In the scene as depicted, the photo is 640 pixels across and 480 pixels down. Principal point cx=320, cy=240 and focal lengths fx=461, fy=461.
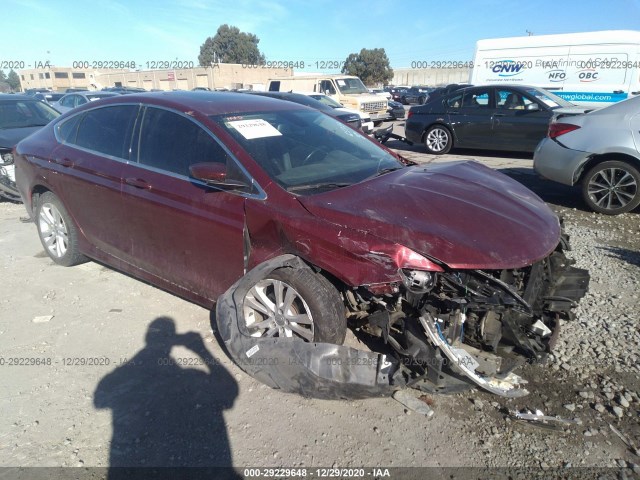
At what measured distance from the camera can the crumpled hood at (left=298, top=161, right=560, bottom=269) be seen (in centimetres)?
245

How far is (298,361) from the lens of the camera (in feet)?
8.66

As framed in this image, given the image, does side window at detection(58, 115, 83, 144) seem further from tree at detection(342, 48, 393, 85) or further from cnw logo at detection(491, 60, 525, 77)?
tree at detection(342, 48, 393, 85)

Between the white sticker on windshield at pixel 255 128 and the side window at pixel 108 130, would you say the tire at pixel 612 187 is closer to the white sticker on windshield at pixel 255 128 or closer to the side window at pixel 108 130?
the white sticker on windshield at pixel 255 128

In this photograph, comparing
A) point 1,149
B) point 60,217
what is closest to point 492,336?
point 60,217

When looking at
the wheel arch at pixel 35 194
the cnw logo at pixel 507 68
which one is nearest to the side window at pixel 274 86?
the cnw logo at pixel 507 68

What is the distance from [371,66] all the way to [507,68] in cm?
4570

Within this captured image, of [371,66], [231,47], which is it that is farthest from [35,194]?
[231,47]

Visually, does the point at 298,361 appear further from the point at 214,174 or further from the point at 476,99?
the point at 476,99

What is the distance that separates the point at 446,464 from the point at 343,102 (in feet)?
52.3

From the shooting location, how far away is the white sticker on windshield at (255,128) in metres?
3.25

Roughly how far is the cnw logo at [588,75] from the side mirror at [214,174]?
1506 centimetres

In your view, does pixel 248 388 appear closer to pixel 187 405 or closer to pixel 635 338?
pixel 187 405

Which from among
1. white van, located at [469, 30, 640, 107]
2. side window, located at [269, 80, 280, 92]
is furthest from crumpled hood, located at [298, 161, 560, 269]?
side window, located at [269, 80, 280, 92]

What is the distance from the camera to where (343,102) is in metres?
17.0
